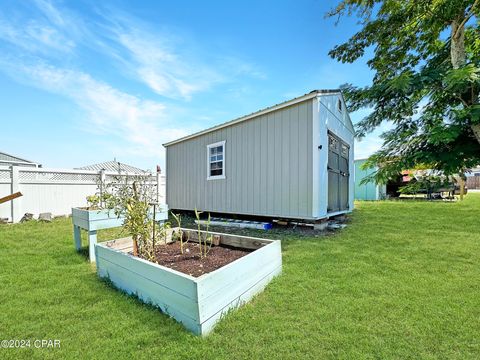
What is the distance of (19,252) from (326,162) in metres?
5.97

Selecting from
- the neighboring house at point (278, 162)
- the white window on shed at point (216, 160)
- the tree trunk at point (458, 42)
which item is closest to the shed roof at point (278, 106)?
the neighboring house at point (278, 162)

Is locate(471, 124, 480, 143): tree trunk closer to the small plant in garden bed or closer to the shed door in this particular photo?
the shed door

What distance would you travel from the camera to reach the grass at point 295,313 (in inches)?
58.9

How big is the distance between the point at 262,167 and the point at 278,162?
49cm

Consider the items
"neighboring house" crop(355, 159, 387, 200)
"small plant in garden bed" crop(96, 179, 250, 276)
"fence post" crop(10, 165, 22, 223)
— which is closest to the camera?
"small plant in garden bed" crop(96, 179, 250, 276)

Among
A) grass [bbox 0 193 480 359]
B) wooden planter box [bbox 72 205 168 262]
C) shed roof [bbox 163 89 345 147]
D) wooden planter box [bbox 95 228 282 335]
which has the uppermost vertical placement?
shed roof [bbox 163 89 345 147]

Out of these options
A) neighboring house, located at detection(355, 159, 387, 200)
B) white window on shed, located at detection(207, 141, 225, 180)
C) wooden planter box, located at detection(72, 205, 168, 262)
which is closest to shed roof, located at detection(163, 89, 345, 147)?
white window on shed, located at detection(207, 141, 225, 180)

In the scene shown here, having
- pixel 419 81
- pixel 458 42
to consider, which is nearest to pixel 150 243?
pixel 419 81

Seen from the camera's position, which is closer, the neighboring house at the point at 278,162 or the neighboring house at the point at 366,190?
the neighboring house at the point at 278,162

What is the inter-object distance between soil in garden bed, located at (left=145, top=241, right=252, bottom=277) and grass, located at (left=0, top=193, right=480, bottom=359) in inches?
18.9

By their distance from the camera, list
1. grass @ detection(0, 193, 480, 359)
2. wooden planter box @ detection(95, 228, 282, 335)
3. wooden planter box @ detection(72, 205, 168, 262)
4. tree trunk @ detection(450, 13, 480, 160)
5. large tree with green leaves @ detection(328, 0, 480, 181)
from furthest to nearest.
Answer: tree trunk @ detection(450, 13, 480, 160)
large tree with green leaves @ detection(328, 0, 480, 181)
wooden planter box @ detection(72, 205, 168, 262)
wooden planter box @ detection(95, 228, 282, 335)
grass @ detection(0, 193, 480, 359)

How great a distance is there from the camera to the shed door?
605 centimetres

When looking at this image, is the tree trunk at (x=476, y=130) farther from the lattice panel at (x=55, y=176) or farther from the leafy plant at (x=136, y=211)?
the lattice panel at (x=55, y=176)

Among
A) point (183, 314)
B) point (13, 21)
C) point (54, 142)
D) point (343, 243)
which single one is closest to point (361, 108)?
point (343, 243)
